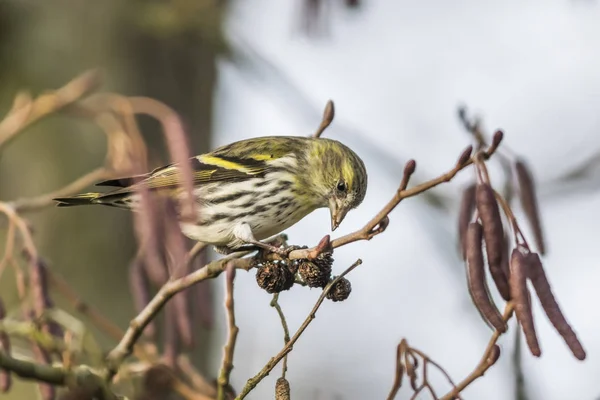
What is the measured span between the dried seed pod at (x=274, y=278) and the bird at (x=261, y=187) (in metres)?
0.59

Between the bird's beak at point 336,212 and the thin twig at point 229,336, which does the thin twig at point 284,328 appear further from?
the bird's beak at point 336,212

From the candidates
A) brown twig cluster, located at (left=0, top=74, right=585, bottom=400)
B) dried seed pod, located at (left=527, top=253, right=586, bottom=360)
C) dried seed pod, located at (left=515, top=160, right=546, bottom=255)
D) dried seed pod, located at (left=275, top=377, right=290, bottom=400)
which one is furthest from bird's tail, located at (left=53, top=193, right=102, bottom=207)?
dried seed pod, located at (left=527, top=253, right=586, bottom=360)

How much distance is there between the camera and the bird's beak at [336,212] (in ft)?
9.11

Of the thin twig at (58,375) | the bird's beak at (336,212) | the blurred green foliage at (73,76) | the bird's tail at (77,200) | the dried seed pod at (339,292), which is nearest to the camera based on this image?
the thin twig at (58,375)

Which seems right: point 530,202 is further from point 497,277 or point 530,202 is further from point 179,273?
point 179,273

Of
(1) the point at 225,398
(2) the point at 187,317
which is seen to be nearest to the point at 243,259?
(2) the point at 187,317

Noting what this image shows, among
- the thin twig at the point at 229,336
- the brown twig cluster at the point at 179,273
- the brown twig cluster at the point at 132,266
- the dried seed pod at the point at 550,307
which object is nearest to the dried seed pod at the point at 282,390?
the brown twig cluster at the point at 179,273

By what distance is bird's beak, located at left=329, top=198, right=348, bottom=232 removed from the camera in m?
2.78

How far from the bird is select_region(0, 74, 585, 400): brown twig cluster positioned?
20.4 inches

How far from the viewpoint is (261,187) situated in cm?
282

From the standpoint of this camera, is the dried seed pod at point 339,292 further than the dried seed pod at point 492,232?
Yes

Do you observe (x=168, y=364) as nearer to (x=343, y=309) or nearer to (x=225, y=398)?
(x=225, y=398)

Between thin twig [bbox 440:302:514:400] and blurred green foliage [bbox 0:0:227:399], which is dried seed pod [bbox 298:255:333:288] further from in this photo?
blurred green foliage [bbox 0:0:227:399]

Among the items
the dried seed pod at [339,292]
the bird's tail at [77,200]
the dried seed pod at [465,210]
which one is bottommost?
the dried seed pod at [339,292]
